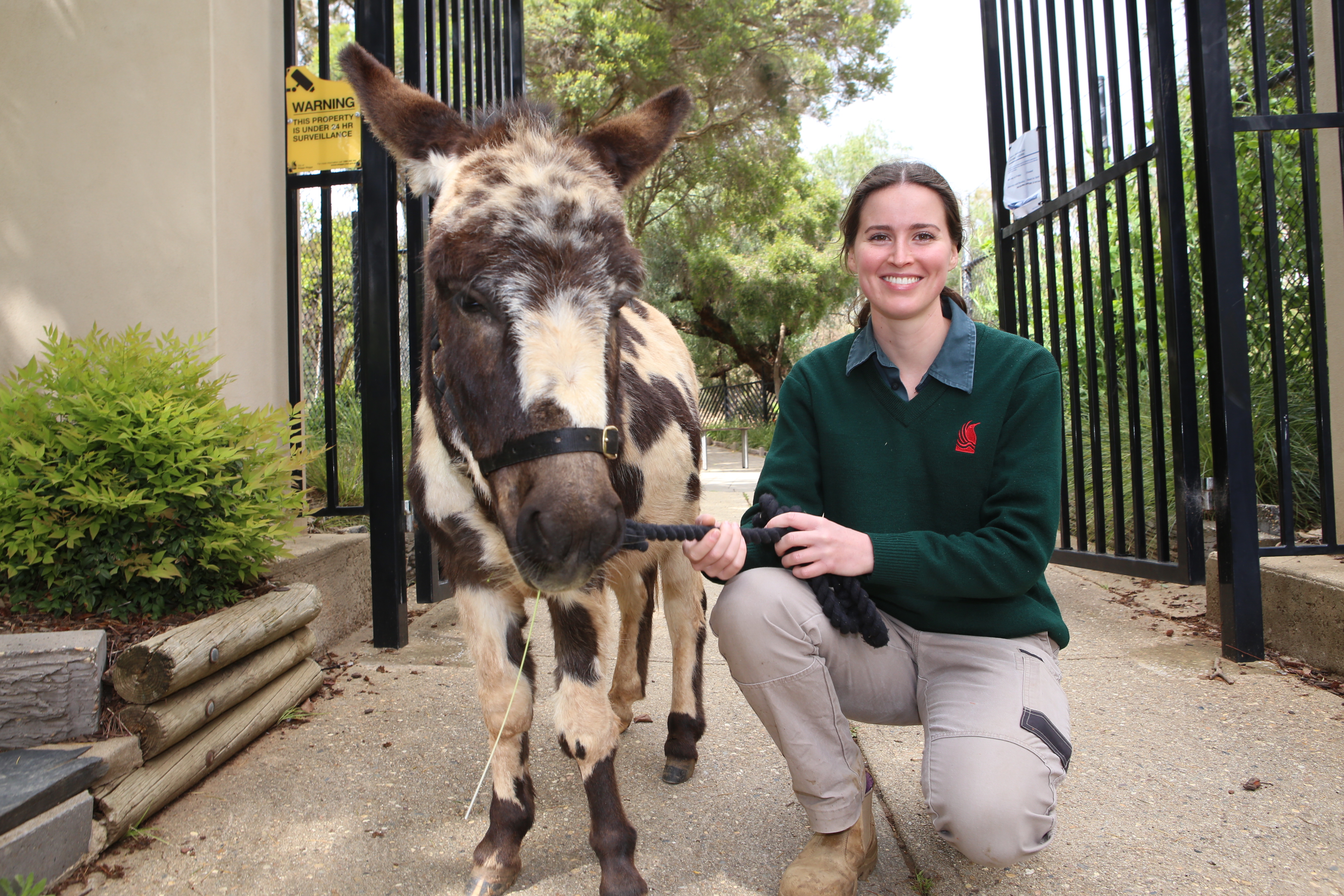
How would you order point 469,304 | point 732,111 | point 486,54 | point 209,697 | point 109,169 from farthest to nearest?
point 732,111
point 486,54
point 109,169
point 209,697
point 469,304

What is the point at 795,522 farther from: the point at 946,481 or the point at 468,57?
the point at 468,57

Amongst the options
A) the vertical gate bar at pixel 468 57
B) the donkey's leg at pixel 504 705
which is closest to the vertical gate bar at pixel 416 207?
the vertical gate bar at pixel 468 57

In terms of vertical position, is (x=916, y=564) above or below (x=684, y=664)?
above

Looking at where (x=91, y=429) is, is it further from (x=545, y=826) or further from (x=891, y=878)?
(x=891, y=878)

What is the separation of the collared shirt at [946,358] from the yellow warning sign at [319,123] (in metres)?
3.23

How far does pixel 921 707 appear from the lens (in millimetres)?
2037

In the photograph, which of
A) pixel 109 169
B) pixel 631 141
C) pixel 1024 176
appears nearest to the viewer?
pixel 631 141

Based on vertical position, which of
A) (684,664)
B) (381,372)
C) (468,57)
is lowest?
(684,664)

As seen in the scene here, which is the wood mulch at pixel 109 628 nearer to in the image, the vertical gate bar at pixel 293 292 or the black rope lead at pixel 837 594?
the black rope lead at pixel 837 594

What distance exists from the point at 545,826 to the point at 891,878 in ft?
3.26

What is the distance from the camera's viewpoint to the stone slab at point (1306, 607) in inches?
127

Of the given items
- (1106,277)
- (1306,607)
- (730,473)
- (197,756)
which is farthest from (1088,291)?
(730,473)

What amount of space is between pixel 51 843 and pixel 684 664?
186cm

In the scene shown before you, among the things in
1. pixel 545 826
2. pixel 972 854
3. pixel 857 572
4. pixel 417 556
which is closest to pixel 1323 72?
pixel 857 572
